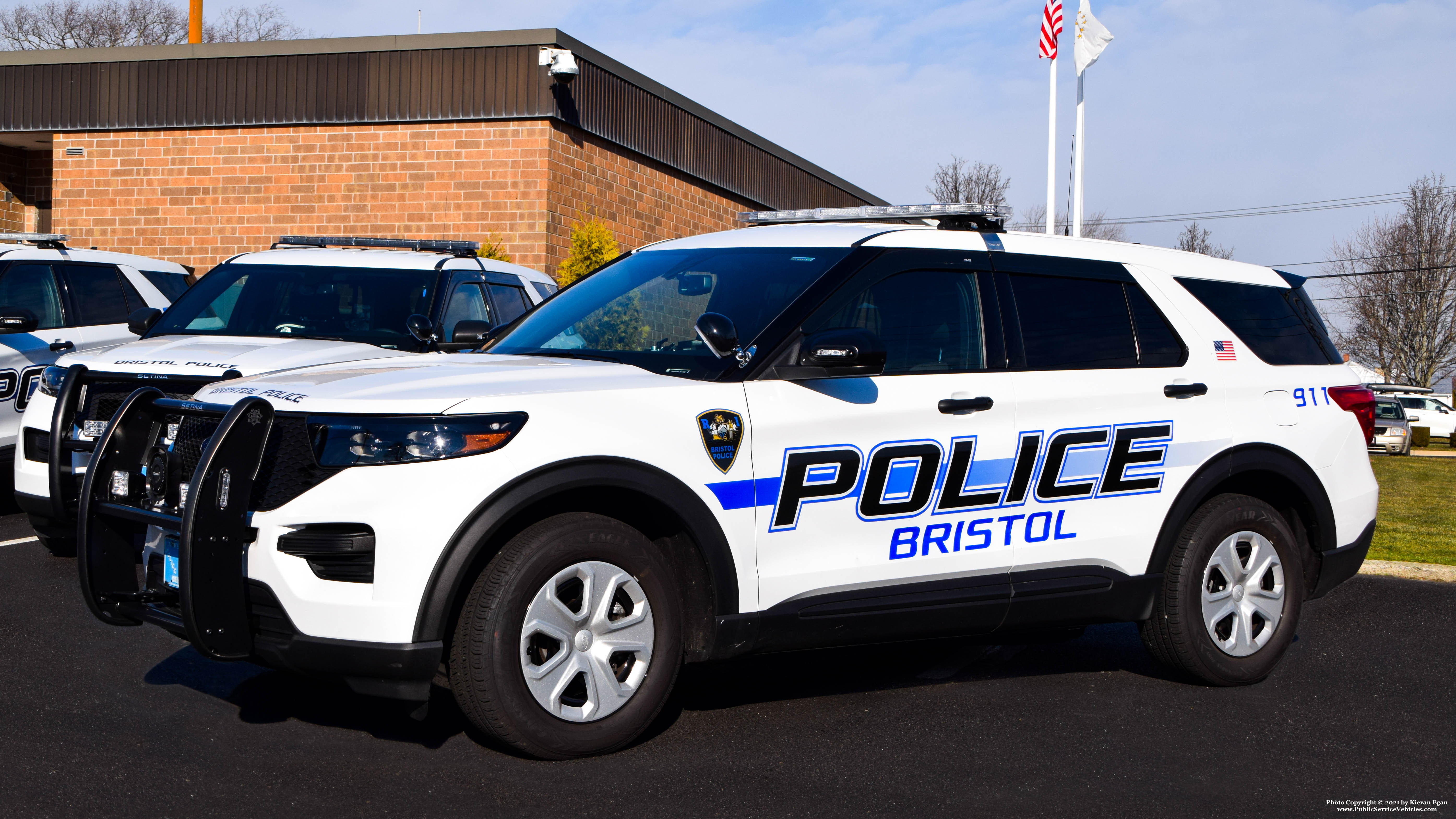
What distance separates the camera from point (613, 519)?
4391 millimetres

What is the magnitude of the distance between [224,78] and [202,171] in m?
1.46

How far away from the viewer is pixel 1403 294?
5975cm

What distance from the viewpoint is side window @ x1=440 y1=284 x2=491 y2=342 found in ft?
29.9

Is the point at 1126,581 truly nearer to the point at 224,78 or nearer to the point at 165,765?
the point at 165,765

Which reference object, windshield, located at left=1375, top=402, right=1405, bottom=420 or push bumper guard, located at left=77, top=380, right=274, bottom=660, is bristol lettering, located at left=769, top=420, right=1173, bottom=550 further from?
windshield, located at left=1375, top=402, right=1405, bottom=420

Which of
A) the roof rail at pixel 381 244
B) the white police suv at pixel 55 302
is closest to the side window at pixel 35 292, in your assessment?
the white police suv at pixel 55 302

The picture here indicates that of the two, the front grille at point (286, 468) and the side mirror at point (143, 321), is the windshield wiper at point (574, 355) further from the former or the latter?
the side mirror at point (143, 321)

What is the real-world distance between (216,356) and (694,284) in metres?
3.12

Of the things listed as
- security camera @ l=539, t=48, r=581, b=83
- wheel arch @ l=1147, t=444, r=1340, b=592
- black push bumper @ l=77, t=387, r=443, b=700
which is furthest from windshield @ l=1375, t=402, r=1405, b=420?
black push bumper @ l=77, t=387, r=443, b=700

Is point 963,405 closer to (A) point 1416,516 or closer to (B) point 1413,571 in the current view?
(B) point 1413,571

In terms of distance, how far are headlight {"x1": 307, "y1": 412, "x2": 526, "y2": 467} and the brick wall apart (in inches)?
588

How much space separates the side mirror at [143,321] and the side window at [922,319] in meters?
5.76

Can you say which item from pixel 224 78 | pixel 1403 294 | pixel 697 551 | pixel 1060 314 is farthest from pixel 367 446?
pixel 1403 294

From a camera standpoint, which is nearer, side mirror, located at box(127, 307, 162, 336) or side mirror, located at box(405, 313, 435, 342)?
side mirror, located at box(405, 313, 435, 342)
